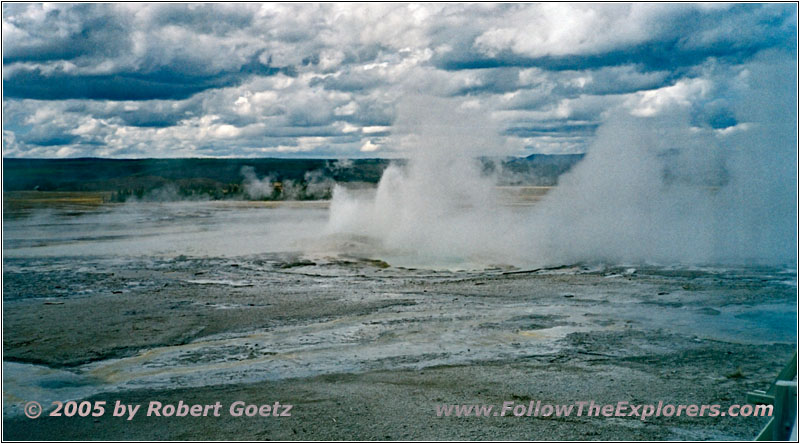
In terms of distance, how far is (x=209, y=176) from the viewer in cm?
9794

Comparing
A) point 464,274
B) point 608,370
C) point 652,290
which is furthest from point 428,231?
point 608,370

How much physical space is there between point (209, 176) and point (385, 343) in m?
91.4

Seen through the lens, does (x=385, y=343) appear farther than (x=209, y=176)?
No

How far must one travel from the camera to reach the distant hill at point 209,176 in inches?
2896

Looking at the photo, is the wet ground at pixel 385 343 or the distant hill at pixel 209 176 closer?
the wet ground at pixel 385 343

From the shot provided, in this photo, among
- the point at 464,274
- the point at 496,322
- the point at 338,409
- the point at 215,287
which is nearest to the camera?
the point at 338,409

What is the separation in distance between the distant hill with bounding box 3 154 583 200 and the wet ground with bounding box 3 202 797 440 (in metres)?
48.1

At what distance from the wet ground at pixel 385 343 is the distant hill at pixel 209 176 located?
4815 centimetres

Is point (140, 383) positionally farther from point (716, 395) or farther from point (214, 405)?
point (716, 395)

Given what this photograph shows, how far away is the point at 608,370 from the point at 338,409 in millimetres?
3223

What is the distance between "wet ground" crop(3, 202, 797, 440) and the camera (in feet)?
23.4

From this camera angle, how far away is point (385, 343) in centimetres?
1008

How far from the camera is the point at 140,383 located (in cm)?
834

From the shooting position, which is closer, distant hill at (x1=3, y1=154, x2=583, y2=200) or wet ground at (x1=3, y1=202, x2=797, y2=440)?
wet ground at (x1=3, y1=202, x2=797, y2=440)
